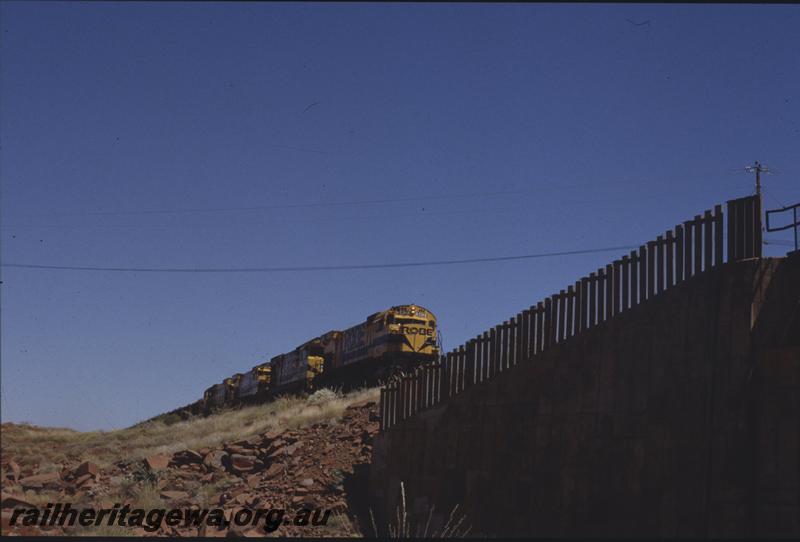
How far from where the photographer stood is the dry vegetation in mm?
22516

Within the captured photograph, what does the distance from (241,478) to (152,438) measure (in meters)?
12.3

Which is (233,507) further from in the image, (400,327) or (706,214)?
(400,327)

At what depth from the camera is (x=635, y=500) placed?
38.3 ft

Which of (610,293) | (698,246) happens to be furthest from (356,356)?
(698,246)

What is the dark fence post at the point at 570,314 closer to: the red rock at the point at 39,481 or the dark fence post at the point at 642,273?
the dark fence post at the point at 642,273

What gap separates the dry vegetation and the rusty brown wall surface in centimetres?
894

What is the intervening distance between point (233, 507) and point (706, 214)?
31.0 ft

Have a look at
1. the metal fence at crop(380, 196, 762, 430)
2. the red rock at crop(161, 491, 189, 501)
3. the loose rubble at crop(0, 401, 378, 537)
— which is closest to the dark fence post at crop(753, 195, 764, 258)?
the metal fence at crop(380, 196, 762, 430)

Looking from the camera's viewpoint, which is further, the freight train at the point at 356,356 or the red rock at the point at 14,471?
the freight train at the point at 356,356

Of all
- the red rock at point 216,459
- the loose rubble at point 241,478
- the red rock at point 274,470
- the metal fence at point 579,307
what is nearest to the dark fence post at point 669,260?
the metal fence at point 579,307

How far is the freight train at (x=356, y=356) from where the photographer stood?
33.4m

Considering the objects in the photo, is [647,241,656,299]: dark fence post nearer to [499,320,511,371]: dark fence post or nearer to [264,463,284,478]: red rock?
[499,320,511,371]: dark fence post

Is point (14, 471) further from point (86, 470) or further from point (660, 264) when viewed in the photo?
point (660, 264)

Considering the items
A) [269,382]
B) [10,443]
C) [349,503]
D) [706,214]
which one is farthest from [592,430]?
[269,382]
